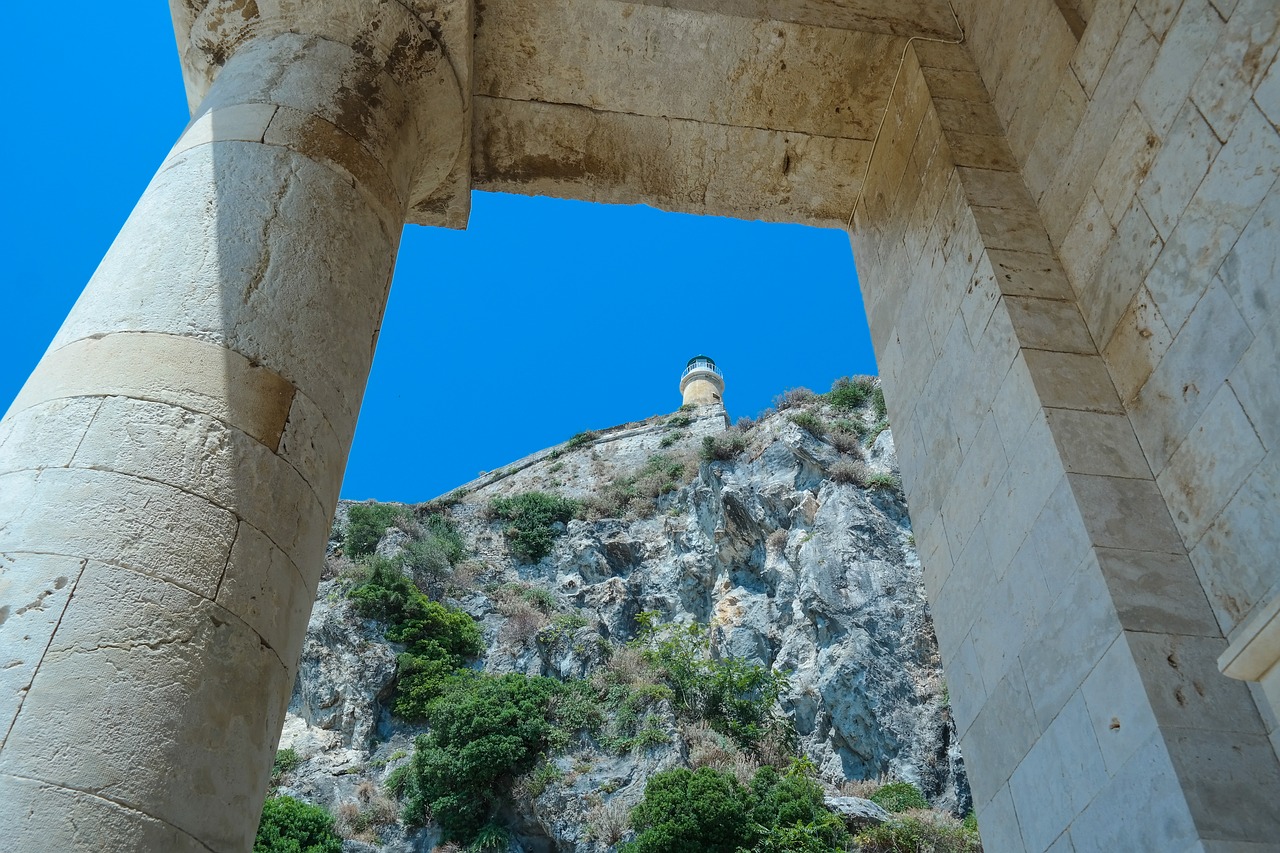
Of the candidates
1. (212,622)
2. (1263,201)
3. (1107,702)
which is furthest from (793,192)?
(212,622)

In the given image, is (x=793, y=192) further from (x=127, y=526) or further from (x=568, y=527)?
(x=568, y=527)

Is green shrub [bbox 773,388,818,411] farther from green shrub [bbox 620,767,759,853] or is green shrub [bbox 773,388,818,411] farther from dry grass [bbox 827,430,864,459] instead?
green shrub [bbox 620,767,759,853]

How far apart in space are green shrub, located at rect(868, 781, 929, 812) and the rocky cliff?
50cm

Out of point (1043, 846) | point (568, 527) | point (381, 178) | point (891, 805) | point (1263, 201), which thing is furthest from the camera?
point (568, 527)

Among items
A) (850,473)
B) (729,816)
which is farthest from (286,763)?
(850,473)

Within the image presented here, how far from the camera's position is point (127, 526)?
2754 mm

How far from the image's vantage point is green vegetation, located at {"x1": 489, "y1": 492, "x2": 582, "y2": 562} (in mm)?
31641

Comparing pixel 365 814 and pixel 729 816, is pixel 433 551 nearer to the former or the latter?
pixel 365 814

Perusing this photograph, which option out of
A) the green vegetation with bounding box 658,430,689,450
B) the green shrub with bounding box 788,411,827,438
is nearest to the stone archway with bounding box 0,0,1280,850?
the green shrub with bounding box 788,411,827,438

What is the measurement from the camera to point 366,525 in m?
30.3

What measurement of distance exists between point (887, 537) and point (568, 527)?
10580mm

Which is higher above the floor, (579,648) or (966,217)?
(579,648)

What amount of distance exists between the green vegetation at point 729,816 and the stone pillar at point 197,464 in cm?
1414

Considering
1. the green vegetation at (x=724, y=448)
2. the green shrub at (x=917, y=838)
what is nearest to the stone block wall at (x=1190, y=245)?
the green shrub at (x=917, y=838)
